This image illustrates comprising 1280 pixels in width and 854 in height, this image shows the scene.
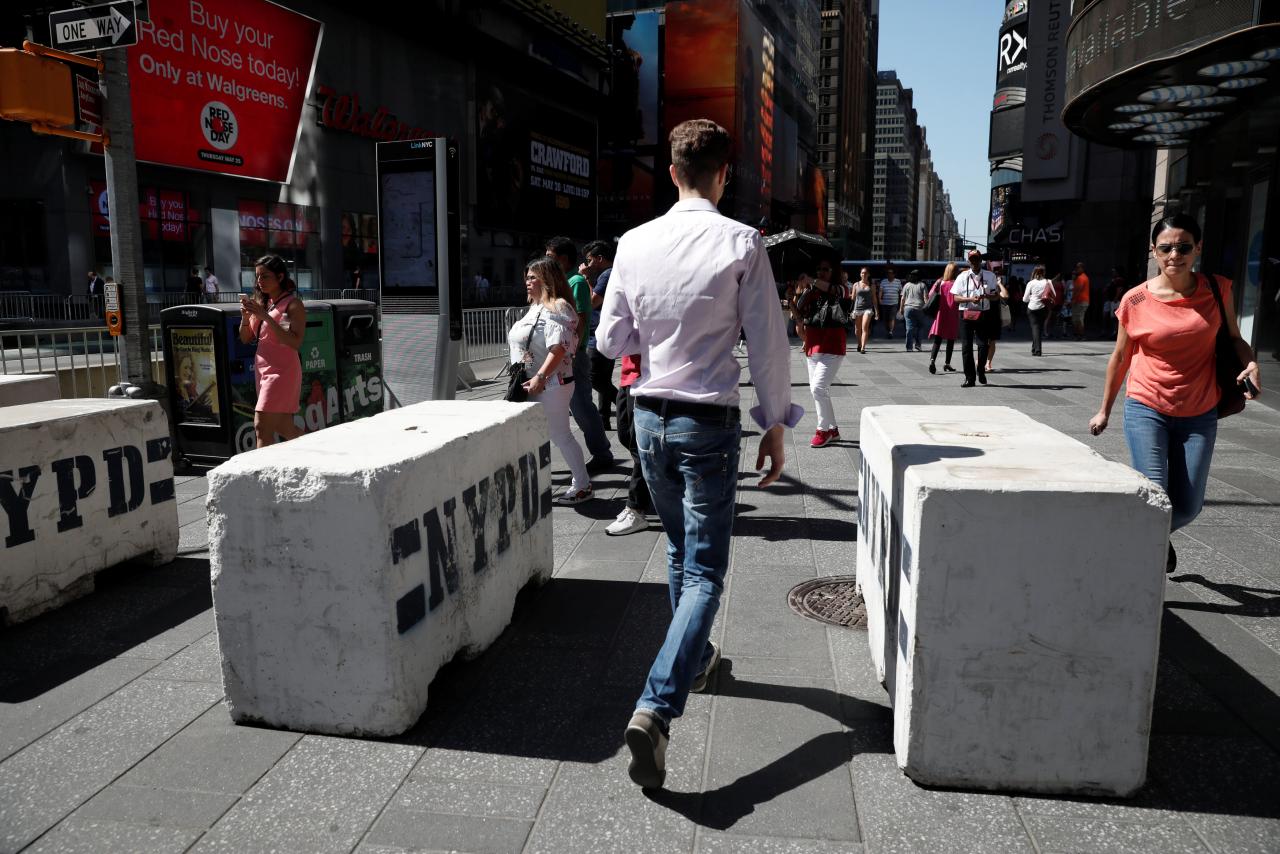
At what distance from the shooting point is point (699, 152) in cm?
314

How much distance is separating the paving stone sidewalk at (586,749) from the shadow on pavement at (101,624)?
18mm

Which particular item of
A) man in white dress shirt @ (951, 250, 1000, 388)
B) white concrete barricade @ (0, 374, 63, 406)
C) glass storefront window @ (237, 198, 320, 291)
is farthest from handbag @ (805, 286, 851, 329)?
glass storefront window @ (237, 198, 320, 291)

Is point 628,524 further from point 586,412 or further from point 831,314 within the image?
point 831,314

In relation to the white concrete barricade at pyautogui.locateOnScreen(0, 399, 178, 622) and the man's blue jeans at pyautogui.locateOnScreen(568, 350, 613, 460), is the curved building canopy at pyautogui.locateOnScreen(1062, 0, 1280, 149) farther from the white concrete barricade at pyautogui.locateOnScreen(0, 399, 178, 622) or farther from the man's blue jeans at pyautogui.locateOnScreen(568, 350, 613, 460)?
the white concrete barricade at pyautogui.locateOnScreen(0, 399, 178, 622)

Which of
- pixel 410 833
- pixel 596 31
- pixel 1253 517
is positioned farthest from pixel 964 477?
pixel 596 31

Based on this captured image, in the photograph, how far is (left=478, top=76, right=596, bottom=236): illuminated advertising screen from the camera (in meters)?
41.1

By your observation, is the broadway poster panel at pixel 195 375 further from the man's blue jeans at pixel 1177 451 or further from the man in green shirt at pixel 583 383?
the man's blue jeans at pixel 1177 451

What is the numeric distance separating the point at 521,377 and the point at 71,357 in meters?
5.04

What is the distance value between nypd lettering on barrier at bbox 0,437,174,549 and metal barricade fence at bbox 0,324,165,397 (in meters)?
3.46

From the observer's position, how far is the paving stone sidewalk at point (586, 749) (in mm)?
2717

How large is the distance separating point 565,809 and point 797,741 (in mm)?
887

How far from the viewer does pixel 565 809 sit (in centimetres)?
284

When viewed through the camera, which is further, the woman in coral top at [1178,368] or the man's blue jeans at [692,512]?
the woman in coral top at [1178,368]

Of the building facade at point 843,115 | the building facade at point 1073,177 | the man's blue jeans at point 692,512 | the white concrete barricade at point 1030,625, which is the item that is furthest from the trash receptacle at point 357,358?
the building facade at point 843,115
